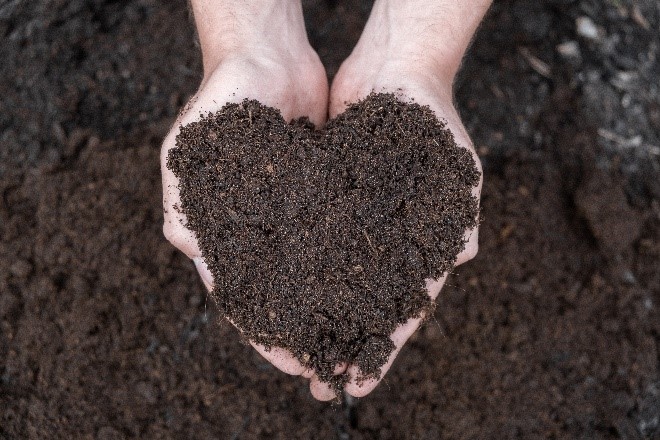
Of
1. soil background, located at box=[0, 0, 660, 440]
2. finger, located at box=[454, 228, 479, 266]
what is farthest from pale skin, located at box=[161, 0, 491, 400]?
soil background, located at box=[0, 0, 660, 440]

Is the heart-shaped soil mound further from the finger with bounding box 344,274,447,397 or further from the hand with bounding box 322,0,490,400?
the hand with bounding box 322,0,490,400

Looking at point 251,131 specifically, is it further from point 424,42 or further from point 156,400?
point 156,400

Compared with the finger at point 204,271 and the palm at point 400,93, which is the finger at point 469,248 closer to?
the palm at point 400,93

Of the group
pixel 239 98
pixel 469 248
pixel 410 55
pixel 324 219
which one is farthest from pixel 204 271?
pixel 410 55

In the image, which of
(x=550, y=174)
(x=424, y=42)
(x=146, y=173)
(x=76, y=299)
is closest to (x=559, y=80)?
(x=550, y=174)

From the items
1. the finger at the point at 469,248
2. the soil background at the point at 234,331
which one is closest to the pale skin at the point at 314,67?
the finger at the point at 469,248

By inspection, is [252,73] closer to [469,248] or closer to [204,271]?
[204,271]
